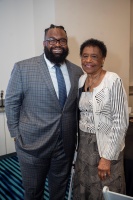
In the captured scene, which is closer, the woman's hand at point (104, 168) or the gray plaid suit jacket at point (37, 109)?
the woman's hand at point (104, 168)

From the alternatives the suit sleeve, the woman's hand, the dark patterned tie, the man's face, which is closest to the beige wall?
the man's face

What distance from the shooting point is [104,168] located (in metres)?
Answer: 1.30

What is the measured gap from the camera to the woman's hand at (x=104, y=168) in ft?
4.26

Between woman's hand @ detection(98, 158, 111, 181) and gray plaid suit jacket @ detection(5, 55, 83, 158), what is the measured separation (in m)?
0.31

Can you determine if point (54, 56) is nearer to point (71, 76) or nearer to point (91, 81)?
point (71, 76)

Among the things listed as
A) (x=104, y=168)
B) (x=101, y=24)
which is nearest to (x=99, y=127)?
(x=104, y=168)

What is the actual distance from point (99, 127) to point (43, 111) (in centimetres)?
41

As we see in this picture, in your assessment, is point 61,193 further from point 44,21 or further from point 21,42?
point 21,42

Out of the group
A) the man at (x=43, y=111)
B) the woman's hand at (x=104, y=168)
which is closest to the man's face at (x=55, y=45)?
the man at (x=43, y=111)

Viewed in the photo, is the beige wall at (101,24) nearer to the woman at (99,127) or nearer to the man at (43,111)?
the man at (43,111)

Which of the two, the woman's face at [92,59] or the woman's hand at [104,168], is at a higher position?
the woman's face at [92,59]

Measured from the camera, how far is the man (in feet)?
4.76

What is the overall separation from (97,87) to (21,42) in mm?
1916

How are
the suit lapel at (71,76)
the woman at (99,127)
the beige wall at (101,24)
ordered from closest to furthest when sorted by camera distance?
the woman at (99,127), the suit lapel at (71,76), the beige wall at (101,24)
